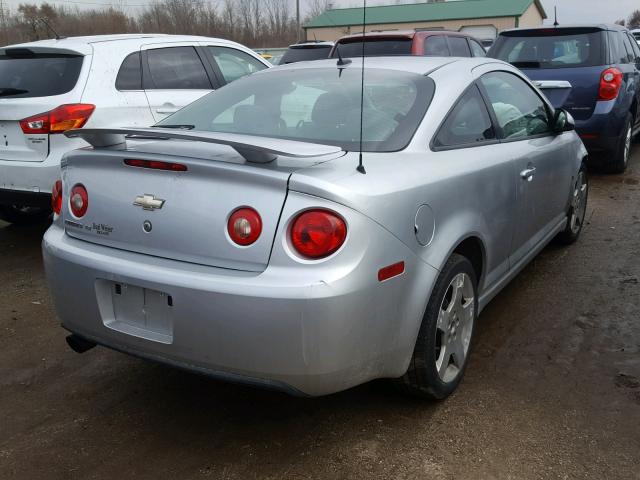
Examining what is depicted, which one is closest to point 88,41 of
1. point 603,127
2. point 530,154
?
point 530,154

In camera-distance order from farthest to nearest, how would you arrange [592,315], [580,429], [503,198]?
[592,315] < [503,198] < [580,429]

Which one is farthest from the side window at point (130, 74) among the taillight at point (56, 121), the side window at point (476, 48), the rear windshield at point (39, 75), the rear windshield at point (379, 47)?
the side window at point (476, 48)

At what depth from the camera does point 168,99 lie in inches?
217

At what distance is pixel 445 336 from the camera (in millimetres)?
2861

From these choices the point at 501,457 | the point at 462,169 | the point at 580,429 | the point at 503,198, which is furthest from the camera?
the point at 503,198

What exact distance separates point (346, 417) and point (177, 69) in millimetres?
4013

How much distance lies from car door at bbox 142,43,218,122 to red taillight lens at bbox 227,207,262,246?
135 inches

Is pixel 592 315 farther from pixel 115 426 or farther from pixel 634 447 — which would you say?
pixel 115 426

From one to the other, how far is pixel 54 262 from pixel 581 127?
6.34 m

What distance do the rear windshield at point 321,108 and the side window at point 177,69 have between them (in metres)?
2.14

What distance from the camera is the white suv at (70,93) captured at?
471 centimetres

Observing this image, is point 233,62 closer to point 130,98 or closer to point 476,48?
point 130,98

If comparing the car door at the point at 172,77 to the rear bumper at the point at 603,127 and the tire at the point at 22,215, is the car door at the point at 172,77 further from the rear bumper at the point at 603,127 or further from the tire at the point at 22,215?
the rear bumper at the point at 603,127

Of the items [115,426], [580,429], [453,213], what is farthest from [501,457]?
[115,426]
